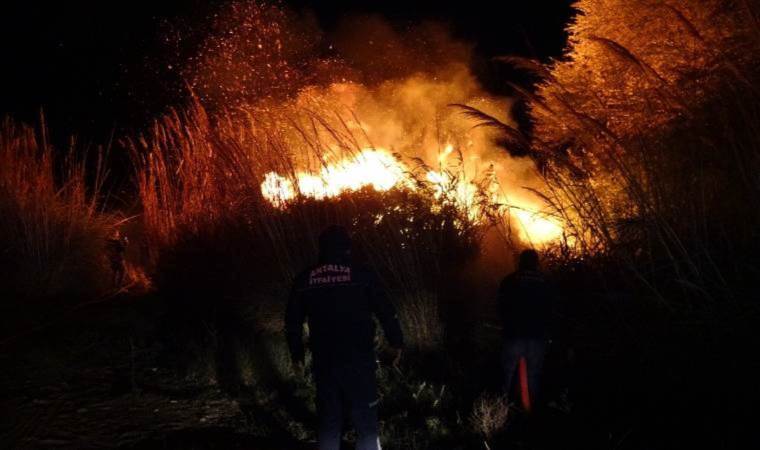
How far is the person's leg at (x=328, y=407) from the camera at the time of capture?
12.5ft

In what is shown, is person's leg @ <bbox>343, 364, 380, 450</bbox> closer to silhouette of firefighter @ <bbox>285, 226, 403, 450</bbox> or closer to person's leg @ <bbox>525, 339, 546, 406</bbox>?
silhouette of firefighter @ <bbox>285, 226, 403, 450</bbox>

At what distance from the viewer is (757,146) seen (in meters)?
4.81

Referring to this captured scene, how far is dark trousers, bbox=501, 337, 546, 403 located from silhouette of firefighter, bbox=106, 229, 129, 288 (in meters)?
8.03

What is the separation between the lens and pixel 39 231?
9242mm

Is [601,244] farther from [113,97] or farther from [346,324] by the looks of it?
[113,97]

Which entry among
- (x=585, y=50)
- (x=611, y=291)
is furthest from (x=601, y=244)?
(x=585, y=50)

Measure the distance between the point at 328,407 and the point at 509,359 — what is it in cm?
198

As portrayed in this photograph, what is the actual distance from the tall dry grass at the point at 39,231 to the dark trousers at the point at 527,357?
299 inches

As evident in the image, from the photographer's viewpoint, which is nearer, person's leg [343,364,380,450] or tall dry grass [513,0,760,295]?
person's leg [343,364,380,450]

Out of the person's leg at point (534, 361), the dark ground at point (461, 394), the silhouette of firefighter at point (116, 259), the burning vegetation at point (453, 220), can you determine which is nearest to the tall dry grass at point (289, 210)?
the burning vegetation at point (453, 220)

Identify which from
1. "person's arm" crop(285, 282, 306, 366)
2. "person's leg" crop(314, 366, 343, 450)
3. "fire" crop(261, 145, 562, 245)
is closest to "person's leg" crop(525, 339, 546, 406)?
"person's leg" crop(314, 366, 343, 450)

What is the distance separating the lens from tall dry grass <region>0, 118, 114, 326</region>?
921cm

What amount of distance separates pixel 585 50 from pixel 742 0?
7.54m

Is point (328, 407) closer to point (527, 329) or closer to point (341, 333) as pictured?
point (341, 333)
